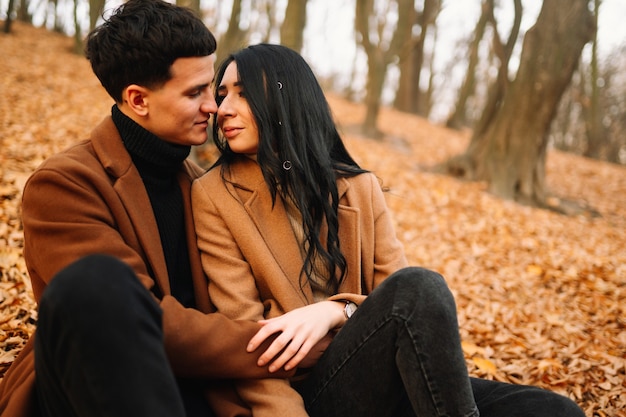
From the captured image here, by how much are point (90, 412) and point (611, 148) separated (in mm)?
Result: 16987

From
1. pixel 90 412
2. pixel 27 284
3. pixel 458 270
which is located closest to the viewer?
pixel 90 412

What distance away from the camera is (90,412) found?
1273mm

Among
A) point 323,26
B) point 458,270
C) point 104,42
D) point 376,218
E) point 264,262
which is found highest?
point 323,26

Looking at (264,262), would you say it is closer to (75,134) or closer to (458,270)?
(458,270)

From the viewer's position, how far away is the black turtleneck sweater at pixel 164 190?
2107 millimetres

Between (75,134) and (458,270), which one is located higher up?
(75,134)

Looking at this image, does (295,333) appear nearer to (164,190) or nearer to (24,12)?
(164,190)

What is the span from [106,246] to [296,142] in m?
1.03

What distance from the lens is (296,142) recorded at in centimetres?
236

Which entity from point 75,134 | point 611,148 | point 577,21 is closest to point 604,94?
point 611,148

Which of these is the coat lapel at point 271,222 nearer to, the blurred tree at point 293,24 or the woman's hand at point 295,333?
the woman's hand at point 295,333

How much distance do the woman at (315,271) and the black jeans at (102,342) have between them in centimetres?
60

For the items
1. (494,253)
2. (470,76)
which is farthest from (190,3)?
(470,76)

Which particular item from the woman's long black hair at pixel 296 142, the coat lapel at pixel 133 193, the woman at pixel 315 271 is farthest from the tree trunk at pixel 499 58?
the coat lapel at pixel 133 193
